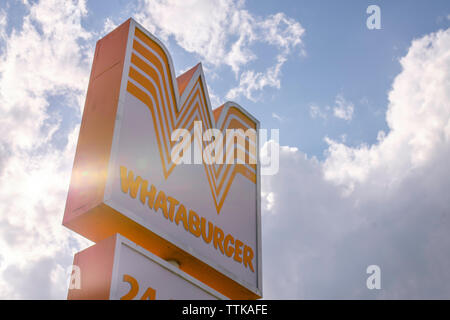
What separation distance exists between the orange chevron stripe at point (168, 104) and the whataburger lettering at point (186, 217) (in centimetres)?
56

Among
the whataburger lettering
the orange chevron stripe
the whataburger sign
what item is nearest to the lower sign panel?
the whataburger sign

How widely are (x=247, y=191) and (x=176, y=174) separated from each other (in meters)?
2.79

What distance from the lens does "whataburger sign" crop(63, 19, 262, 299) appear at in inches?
429

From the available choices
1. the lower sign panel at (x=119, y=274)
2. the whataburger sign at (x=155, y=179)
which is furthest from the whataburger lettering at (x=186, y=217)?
the lower sign panel at (x=119, y=274)

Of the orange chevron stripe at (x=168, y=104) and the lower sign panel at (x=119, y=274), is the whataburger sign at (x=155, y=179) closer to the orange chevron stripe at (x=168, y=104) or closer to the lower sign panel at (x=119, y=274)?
the orange chevron stripe at (x=168, y=104)

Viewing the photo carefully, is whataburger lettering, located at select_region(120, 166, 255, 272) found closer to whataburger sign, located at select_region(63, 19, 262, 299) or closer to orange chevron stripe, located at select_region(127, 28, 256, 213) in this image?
whataburger sign, located at select_region(63, 19, 262, 299)

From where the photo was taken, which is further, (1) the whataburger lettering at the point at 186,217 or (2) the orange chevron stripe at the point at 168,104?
(2) the orange chevron stripe at the point at 168,104

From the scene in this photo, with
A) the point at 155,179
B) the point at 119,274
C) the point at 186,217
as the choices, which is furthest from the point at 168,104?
the point at 119,274

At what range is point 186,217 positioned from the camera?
12.3 metres

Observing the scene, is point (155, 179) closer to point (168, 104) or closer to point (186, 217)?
point (186, 217)

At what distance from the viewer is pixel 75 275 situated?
10266 mm

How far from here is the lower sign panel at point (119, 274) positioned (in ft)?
32.3
